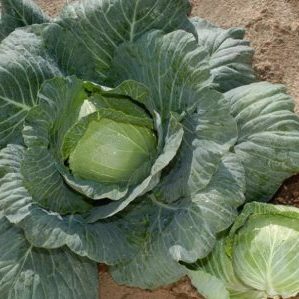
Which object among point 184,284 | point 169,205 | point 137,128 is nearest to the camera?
point 137,128

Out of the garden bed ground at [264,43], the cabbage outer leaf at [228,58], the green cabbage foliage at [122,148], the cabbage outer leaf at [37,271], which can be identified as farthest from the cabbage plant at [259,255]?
the cabbage outer leaf at [228,58]

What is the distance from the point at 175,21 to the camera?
216cm

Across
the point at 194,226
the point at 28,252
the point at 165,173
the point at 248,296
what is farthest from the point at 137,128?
the point at 248,296

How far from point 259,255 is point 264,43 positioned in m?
0.93

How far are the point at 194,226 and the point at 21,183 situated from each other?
0.57 metres

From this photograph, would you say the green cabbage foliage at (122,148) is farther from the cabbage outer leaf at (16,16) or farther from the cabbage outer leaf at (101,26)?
the cabbage outer leaf at (16,16)

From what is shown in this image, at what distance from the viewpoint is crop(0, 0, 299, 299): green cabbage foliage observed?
1936mm

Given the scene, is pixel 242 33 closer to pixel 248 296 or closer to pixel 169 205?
pixel 169 205

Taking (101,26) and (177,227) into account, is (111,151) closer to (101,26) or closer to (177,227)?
(177,227)

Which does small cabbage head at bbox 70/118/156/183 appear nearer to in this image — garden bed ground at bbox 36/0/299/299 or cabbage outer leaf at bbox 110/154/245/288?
cabbage outer leaf at bbox 110/154/245/288

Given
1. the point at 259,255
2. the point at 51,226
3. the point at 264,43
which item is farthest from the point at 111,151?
the point at 264,43

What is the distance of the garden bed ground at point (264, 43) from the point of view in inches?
91.6

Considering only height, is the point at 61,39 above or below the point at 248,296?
above

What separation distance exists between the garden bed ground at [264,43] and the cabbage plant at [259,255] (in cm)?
26
